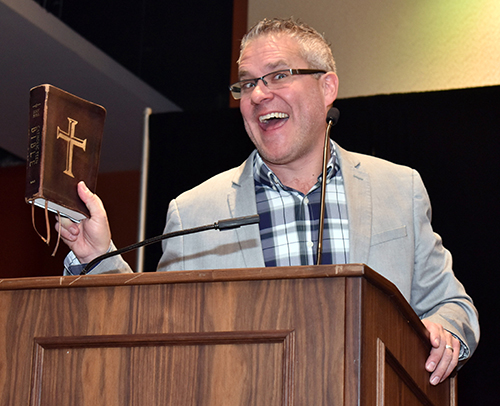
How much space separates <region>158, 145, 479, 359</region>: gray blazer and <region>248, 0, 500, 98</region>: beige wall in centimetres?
162

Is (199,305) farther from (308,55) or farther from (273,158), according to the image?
(308,55)

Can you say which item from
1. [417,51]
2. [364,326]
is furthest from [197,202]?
[417,51]

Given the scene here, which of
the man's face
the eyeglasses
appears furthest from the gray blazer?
the eyeglasses

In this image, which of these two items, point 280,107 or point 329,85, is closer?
point 280,107

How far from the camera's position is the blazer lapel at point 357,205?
175cm

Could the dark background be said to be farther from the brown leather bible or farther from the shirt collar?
the brown leather bible

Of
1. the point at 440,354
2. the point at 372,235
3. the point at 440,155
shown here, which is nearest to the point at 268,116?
the point at 372,235

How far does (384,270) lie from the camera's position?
1757 millimetres

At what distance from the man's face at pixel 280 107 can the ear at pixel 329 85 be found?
0.08m

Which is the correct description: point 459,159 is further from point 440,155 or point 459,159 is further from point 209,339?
point 209,339

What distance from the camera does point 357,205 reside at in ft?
6.15

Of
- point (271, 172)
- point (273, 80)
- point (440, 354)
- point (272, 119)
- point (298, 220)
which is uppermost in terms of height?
point (273, 80)

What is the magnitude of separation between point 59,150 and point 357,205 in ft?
2.75

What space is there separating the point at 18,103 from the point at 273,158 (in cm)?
336
